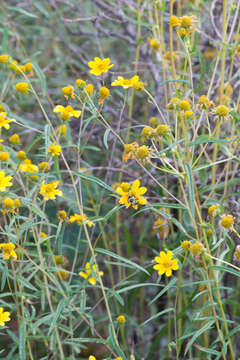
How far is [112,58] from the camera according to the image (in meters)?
2.68

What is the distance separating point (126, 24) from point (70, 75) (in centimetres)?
70

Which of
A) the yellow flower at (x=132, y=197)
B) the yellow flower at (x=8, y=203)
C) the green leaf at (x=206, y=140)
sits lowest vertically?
the yellow flower at (x=8, y=203)

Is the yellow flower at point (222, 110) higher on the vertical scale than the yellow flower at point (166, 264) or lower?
higher

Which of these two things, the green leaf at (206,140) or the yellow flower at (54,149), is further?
the yellow flower at (54,149)

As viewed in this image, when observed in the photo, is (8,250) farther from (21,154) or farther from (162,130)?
(162,130)

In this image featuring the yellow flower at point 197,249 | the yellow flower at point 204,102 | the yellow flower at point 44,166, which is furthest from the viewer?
the yellow flower at point 44,166

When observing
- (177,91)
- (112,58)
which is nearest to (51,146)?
(177,91)

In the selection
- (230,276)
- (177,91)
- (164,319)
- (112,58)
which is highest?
(177,91)

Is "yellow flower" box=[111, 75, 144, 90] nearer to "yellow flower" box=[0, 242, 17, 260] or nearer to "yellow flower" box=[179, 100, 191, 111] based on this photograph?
"yellow flower" box=[179, 100, 191, 111]

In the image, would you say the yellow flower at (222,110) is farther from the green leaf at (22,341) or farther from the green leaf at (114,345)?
the green leaf at (22,341)

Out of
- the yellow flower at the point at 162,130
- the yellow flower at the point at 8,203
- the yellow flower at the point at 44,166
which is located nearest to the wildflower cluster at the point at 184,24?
the yellow flower at the point at 162,130

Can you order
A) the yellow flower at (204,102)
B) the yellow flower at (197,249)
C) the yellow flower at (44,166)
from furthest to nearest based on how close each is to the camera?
the yellow flower at (44,166) < the yellow flower at (204,102) < the yellow flower at (197,249)

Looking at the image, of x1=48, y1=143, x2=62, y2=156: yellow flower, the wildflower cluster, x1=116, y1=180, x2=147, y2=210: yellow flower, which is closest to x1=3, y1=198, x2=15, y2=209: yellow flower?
x1=48, y1=143, x2=62, y2=156: yellow flower

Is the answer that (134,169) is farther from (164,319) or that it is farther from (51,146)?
(51,146)
